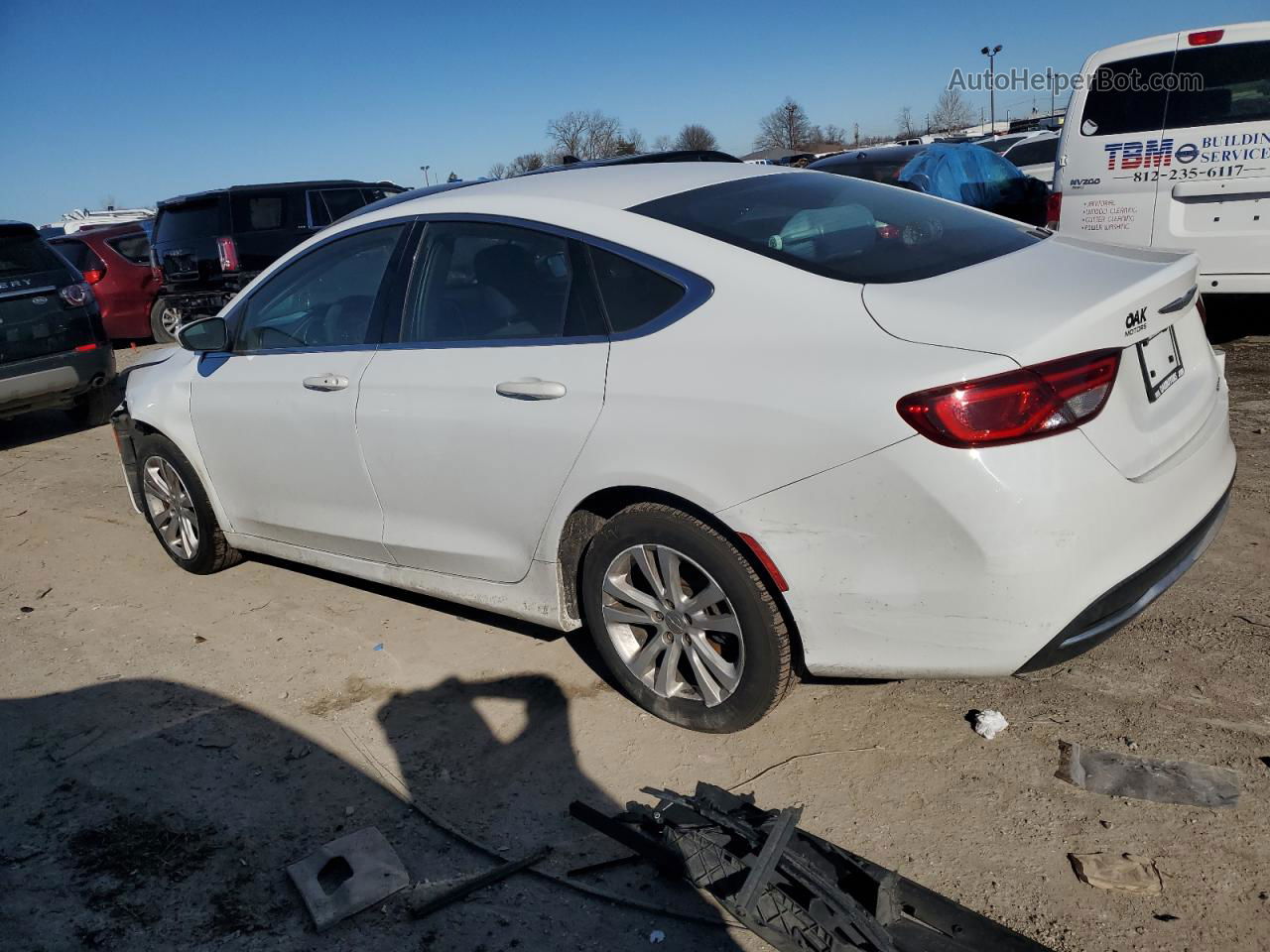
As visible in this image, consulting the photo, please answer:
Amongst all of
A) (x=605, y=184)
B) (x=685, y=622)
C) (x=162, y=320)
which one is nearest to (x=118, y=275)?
(x=162, y=320)

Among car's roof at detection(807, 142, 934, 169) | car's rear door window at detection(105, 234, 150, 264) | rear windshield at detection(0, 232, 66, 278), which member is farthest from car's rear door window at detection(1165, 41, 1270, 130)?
car's rear door window at detection(105, 234, 150, 264)

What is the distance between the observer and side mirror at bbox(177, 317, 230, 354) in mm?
4324

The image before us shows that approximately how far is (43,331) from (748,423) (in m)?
7.33

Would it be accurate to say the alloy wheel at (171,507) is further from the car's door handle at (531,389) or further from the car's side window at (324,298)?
the car's door handle at (531,389)

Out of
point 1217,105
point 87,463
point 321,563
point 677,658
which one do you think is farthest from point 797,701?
point 87,463

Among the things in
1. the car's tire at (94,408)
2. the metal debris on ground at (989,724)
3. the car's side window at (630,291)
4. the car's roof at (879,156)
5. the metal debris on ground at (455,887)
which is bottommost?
the metal debris on ground at (989,724)

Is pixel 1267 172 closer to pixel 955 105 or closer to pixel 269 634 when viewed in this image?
pixel 269 634

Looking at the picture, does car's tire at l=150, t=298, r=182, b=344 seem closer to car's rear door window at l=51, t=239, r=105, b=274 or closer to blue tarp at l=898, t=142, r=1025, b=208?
car's rear door window at l=51, t=239, r=105, b=274

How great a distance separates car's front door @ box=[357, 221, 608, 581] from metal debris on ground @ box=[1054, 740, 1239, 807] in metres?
1.71

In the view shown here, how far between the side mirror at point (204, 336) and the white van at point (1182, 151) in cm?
539

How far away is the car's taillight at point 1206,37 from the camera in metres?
6.76

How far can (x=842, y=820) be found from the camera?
9.02 feet

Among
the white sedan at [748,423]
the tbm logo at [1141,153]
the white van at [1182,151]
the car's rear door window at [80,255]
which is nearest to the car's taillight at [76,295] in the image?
the white sedan at [748,423]

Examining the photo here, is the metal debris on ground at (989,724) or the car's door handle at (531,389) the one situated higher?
the car's door handle at (531,389)
